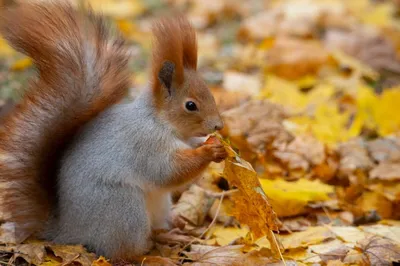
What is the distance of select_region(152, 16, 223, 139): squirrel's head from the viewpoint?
5.61 ft

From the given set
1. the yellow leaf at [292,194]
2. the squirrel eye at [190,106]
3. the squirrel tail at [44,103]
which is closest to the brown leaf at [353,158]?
the yellow leaf at [292,194]

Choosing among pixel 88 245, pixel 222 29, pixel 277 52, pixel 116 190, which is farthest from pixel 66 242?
pixel 222 29

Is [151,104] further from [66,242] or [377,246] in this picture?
[377,246]

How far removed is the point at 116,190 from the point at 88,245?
189 mm

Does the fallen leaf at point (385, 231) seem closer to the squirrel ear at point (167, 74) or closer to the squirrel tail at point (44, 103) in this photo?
the squirrel ear at point (167, 74)

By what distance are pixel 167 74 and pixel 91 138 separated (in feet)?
0.91

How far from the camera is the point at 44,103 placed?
170cm

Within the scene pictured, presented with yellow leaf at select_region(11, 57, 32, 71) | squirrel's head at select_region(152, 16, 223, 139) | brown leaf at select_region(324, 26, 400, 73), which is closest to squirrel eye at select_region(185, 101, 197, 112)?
squirrel's head at select_region(152, 16, 223, 139)

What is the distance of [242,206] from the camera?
5.55 feet

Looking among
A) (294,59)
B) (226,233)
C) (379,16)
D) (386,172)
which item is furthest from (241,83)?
(379,16)

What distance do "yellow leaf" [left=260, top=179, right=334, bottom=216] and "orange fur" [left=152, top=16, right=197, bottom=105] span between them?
518 millimetres

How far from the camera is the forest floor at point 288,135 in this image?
1729 millimetres

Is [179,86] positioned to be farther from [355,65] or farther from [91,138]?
[355,65]

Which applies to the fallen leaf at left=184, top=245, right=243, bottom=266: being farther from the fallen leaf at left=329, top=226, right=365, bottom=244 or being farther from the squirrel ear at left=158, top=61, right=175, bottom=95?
the squirrel ear at left=158, top=61, right=175, bottom=95
